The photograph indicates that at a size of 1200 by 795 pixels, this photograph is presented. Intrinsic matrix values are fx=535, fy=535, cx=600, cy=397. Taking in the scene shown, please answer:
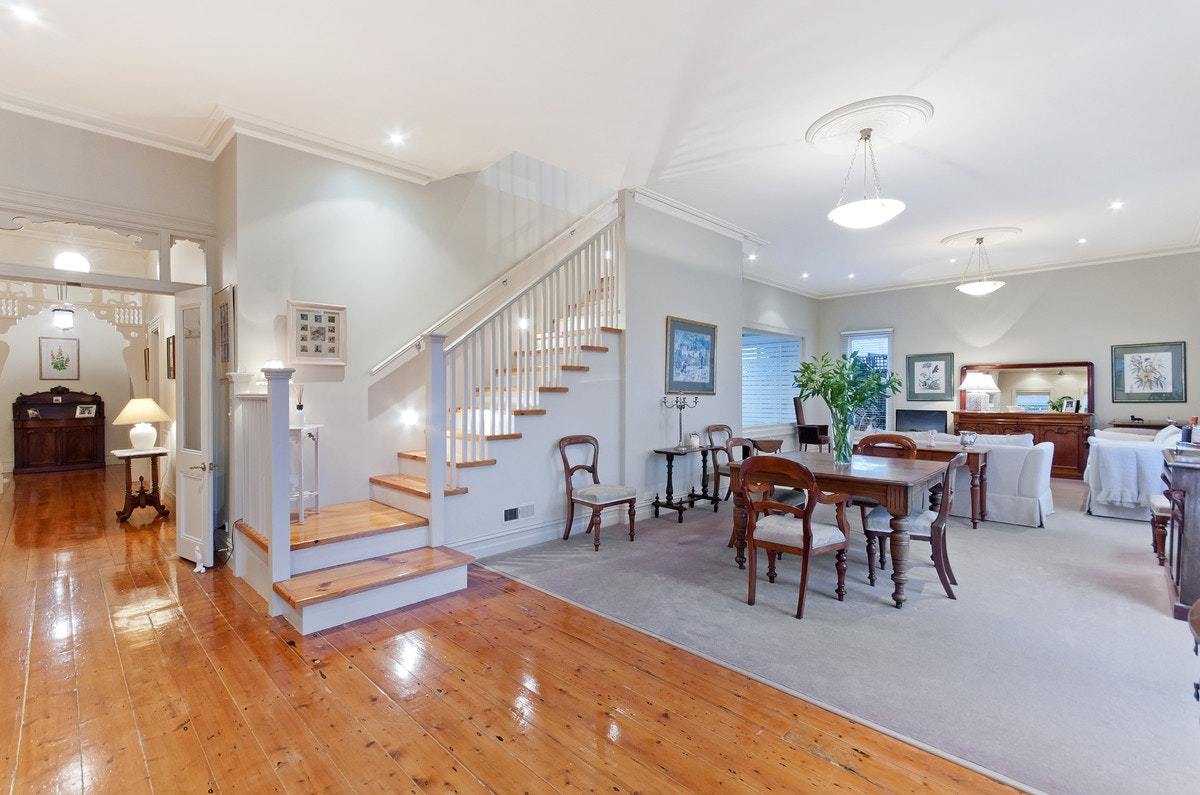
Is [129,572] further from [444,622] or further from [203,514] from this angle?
[444,622]

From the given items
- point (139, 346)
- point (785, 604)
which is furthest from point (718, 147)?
point (139, 346)

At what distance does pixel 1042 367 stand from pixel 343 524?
9602mm

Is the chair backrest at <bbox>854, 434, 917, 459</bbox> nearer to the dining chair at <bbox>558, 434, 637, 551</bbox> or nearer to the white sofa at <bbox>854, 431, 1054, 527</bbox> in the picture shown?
the white sofa at <bbox>854, 431, 1054, 527</bbox>

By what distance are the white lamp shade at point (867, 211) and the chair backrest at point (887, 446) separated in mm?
1822

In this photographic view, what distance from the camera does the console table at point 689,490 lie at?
5.33 metres

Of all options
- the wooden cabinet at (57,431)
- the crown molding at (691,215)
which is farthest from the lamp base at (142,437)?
the crown molding at (691,215)

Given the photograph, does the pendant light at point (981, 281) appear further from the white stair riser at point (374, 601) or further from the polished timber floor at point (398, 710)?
the white stair riser at point (374, 601)

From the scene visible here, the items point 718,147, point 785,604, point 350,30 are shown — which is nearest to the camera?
point 350,30

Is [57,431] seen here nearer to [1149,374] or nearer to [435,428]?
[435,428]

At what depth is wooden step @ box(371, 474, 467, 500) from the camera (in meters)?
3.83

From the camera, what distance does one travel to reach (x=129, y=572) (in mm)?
3730

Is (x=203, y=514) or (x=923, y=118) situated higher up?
(x=923, y=118)

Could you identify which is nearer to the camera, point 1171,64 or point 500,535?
point 1171,64

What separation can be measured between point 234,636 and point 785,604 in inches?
119
